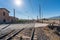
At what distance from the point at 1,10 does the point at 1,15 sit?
250 cm

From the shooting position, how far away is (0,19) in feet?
110

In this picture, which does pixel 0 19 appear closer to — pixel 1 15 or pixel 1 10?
pixel 1 15

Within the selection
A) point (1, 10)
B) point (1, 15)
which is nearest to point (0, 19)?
point (1, 15)

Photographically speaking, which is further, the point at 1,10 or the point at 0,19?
the point at 1,10

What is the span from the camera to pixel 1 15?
35.1m

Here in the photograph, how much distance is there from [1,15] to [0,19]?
2.18 metres

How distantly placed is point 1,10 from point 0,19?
15.2 ft

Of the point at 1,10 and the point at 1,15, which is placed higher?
the point at 1,10

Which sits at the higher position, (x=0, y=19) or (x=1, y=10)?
(x=1, y=10)
